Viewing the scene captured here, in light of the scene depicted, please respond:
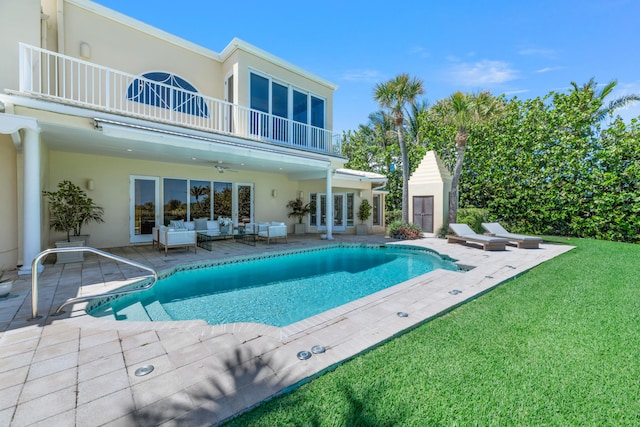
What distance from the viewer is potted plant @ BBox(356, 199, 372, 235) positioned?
53.4 ft

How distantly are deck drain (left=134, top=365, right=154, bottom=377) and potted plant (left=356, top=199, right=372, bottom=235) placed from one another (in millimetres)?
13937

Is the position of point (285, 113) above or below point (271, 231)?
above

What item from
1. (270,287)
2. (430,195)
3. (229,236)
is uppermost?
(430,195)

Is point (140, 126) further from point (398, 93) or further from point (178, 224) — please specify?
point (398, 93)

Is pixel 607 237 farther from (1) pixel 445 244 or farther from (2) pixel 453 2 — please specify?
(2) pixel 453 2

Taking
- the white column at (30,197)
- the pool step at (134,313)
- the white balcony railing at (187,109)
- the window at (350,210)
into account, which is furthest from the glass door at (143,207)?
the window at (350,210)

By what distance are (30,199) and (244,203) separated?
8.61 metres

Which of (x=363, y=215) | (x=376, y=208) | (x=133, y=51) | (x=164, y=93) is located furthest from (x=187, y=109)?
(x=376, y=208)

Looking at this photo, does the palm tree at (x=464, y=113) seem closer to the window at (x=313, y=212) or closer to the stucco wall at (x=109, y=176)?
the window at (x=313, y=212)

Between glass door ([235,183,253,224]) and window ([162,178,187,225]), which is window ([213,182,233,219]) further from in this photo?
window ([162,178,187,225])

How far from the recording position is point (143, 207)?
458 inches

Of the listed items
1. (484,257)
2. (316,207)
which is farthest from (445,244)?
(316,207)

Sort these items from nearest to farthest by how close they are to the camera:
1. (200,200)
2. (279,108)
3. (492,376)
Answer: (492,376)
(200,200)
(279,108)

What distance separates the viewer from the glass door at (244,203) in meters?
14.4
